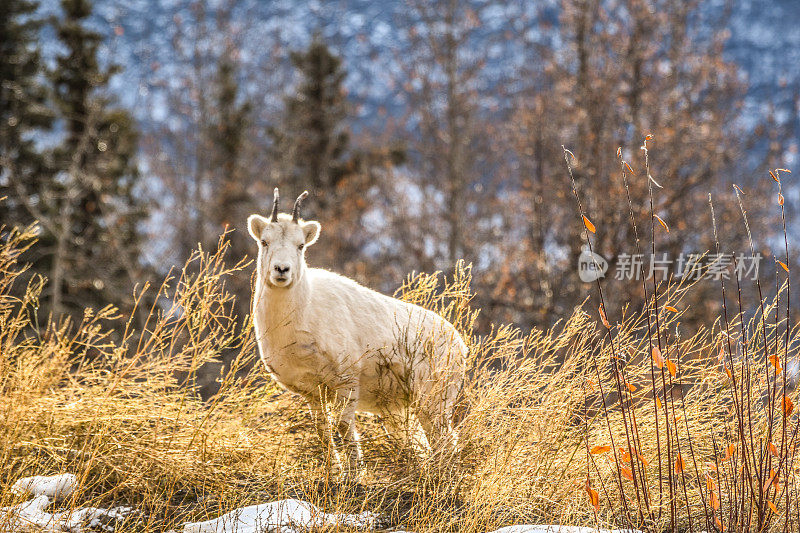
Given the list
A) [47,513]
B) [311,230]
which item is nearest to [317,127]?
[311,230]

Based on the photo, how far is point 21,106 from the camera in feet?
48.8

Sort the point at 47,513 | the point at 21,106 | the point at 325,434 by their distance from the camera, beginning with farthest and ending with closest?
1. the point at 21,106
2. the point at 325,434
3. the point at 47,513

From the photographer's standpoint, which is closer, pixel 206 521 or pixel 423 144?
pixel 206 521

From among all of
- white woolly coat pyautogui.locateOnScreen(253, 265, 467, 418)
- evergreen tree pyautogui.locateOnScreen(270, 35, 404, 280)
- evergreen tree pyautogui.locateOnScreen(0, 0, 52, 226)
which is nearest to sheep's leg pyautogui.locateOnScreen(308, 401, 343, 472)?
white woolly coat pyautogui.locateOnScreen(253, 265, 467, 418)

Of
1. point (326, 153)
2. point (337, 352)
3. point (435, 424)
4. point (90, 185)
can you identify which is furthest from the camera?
point (326, 153)

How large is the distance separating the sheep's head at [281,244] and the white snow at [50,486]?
1.66 m

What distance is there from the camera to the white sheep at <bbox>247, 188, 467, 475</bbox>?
467 cm

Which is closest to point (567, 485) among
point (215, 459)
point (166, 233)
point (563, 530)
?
point (563, 530)

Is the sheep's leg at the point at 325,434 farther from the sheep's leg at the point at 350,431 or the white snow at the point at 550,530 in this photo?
the white snow at the point at 550,530

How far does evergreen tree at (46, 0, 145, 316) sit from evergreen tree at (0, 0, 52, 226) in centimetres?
50

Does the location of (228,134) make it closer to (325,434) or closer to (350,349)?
(350,349)

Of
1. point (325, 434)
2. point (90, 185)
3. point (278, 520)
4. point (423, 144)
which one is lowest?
point (278, 520)

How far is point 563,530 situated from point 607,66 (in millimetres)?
11426

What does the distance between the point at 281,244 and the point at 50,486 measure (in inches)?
78.4
